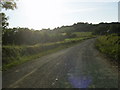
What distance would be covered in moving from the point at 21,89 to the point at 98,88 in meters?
3.79

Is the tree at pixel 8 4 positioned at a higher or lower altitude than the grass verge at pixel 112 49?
higher

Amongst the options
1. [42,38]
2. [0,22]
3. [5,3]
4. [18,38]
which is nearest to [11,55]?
[0,22]

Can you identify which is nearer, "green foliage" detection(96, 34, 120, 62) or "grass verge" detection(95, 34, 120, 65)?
"grass verge" detection(95, 34, 120, 65)

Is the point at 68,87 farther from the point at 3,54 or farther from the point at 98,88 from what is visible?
the point at 3,54

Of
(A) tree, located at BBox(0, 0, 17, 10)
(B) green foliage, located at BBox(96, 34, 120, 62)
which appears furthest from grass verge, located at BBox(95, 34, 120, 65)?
(A) tree, located at BBox(0, 0, 17, 10)

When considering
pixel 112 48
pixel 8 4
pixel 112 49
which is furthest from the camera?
pixel 112 48

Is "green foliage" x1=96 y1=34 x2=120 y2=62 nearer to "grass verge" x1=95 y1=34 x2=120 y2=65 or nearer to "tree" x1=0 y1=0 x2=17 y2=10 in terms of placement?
"grass verge" x1=95 y1=34 x2=120 y2=65

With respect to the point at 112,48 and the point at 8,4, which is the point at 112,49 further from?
the point at 8,4

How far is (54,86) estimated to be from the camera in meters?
9.62

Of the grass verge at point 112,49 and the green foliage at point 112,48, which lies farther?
the green foliage at point 112,48

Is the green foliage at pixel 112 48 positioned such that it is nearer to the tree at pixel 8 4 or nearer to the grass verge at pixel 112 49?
the grass verge at pixel 112 49

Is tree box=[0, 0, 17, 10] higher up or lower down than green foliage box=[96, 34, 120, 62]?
higher up

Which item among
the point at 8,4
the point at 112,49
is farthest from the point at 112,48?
the point at 8,4

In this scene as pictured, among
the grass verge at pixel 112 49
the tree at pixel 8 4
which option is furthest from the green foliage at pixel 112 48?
the tree at pixel 8 4
